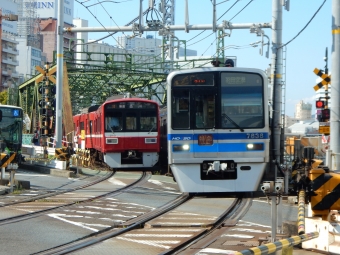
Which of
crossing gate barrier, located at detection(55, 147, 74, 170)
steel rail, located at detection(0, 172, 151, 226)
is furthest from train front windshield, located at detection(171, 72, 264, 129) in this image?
crossing gate barrier, located at detection(55, 147, 74, 170)

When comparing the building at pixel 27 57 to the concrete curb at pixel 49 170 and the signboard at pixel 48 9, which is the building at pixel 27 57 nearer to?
the signboard at pixel 48 9

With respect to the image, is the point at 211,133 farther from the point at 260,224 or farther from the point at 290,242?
the point at 290,242

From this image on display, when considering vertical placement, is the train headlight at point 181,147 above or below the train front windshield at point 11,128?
below

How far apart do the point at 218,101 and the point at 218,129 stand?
61 cm

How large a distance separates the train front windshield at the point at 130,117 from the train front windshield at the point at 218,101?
37.9ft

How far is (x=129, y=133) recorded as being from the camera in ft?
85.5

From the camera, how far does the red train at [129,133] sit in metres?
25.8

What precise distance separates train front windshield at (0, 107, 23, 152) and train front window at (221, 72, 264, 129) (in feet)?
46.1

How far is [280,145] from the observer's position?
16.2m

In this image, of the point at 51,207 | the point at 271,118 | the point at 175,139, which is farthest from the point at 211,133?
the point at 51,207

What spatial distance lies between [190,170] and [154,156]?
11976mm

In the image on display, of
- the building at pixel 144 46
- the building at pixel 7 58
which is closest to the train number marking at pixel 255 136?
the building at pixel 144 46

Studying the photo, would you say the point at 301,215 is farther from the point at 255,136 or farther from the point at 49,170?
the point at 49,170

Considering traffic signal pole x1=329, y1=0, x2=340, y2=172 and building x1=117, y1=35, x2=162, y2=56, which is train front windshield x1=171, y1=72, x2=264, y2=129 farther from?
building x1=117, y1=35, x2=162, y2=56
